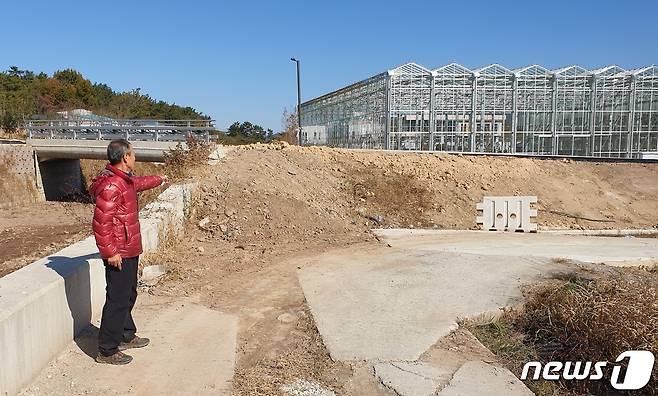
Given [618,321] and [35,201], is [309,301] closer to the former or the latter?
[618,321]

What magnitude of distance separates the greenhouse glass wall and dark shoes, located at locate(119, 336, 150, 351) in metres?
22.9

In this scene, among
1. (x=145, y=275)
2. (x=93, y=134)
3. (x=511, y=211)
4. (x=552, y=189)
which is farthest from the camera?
(x=93, y=134)

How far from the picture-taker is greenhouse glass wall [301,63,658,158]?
2756 cm

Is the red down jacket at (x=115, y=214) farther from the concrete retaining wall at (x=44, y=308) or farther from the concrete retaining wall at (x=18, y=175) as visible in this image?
the concrete retaining wall at (x=18, y=175)

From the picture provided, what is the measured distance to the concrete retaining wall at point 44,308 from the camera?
142 inches

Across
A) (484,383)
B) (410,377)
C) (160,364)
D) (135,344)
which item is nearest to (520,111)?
(484,383)

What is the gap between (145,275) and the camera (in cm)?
695

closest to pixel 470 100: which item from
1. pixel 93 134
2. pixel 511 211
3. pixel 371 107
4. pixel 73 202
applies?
pixel 371 107

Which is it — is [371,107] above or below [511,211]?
above

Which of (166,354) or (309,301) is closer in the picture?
(166,354)

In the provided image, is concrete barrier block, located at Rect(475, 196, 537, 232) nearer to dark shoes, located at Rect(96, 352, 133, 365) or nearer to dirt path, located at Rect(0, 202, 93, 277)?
dark shoes, located at Rect(96, 352, 133, 365)

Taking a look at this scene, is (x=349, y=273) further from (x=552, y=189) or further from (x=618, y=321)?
(x=552, y=189)

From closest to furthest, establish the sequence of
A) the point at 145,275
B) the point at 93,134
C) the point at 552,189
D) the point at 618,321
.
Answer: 1. the point at 618,321
2. the point at 145,275
3. the point at 552,189
4. the point at 93,134

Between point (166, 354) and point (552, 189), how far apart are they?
1685cm
